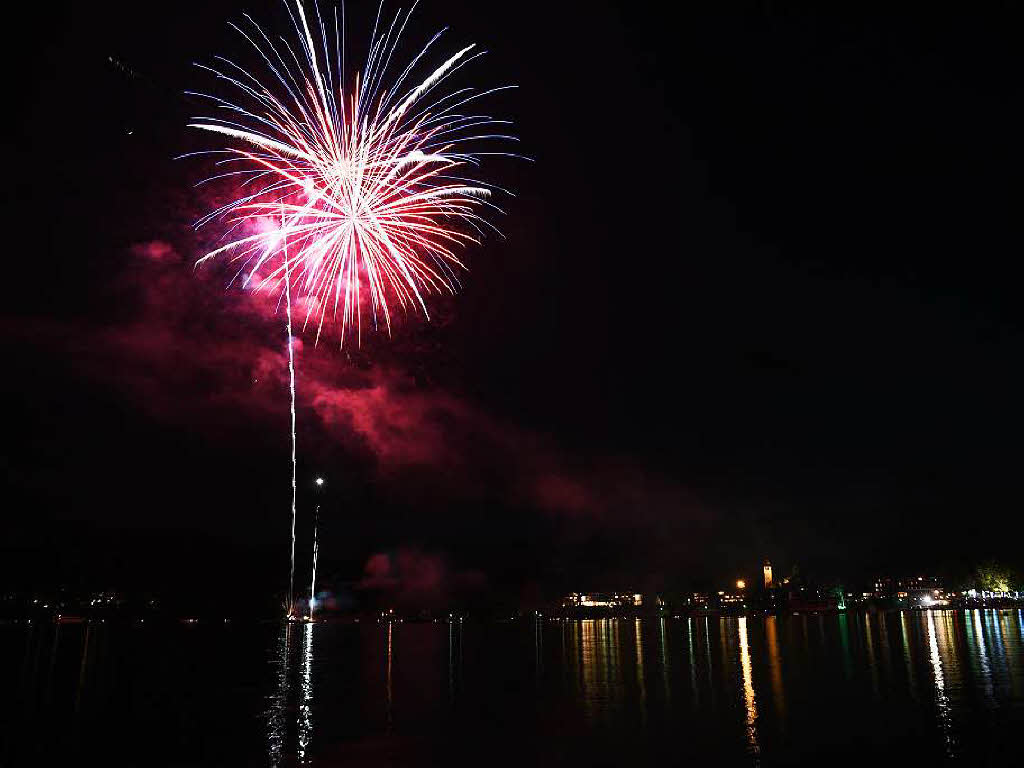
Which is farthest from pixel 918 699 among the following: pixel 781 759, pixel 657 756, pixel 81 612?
pixel 81 612

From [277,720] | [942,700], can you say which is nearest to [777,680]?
[942,700]

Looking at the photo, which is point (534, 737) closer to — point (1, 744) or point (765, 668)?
point (1, 744)

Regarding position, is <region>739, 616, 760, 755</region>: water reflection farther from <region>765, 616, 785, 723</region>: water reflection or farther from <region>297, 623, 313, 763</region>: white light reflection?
<region>297, 623, 313, 763</region>: white light reflection

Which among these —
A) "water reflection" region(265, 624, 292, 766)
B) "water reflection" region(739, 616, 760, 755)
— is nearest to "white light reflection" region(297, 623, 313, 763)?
"water reflection" region(265, 624, 292, 766)

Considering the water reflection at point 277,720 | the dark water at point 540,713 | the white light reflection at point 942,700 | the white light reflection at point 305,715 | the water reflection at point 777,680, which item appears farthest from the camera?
the water reflection at point 777,680

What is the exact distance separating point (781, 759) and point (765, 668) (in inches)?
891

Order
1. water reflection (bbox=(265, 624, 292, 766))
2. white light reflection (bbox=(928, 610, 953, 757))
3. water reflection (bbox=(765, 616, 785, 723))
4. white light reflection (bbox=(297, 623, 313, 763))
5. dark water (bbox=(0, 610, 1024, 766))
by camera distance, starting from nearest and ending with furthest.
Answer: dark water (bbox=(0, 610, 1024, 766)), white light reflection (bbox=(928, 610, 953, 757)), water reflection (bbox=(265, 624, 292, 766)), white light reflection (bbox=(297, 623, 313, 763)), water reflection (bbox=(765, 616, 785, 723))

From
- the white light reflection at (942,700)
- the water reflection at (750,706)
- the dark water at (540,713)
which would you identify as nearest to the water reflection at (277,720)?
the dark water at (540,713)

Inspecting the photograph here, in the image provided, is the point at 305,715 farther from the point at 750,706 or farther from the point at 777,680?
the point at 777,680

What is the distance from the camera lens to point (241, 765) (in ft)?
60.5

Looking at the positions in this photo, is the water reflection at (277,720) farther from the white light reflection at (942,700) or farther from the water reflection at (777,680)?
the white light reflection at (942,700)

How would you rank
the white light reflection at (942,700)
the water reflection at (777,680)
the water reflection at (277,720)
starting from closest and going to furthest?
the white light reflection at (942,700)
the water reflection at (277,720)
the water reflection at (777,680)

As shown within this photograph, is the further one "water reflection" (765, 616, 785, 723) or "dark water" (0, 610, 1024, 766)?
"water reflection" (765, 616, 785, 723)

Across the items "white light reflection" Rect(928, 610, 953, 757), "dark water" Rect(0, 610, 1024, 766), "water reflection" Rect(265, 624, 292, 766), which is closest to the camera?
"dark water" Rect(0, 610, 1024, 766)
